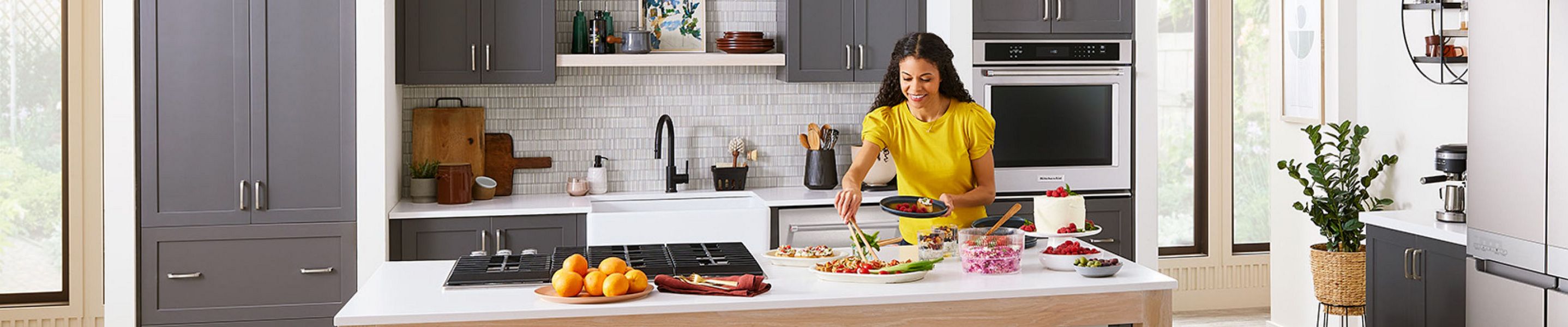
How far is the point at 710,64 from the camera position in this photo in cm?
534

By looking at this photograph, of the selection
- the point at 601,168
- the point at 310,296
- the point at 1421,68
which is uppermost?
the point at 1421,68

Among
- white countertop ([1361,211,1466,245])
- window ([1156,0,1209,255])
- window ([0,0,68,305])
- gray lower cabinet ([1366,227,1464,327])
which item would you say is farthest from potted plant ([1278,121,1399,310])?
window ([0,0,68,305])

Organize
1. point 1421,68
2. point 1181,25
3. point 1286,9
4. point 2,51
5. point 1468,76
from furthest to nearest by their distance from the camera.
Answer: point 1181,25, point 1286,9, point 2,51, point 1421,68, point 1468,76

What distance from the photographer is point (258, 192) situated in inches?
185

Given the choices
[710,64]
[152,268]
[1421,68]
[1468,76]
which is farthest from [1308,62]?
[152,268]

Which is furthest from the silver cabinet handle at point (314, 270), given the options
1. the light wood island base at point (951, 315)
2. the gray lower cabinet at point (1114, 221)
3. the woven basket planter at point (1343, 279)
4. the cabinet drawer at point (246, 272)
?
the woven basket planter at point (1343, 279)

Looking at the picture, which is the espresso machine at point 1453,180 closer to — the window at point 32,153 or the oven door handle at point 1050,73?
the oven door handle at point 1050,73

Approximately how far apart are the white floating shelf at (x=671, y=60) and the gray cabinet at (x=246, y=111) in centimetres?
88

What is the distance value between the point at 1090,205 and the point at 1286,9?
1.26 meters

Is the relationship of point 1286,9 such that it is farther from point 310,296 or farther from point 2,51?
point 2,51

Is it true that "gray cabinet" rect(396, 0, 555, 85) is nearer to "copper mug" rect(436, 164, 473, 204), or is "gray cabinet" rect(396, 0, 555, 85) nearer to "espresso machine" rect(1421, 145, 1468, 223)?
"copper mug" rect(436, 164, 473, 204)

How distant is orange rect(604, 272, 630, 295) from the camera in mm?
2725

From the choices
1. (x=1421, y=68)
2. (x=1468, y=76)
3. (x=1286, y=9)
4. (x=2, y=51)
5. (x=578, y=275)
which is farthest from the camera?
(x=1286, y=9)

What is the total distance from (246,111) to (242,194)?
303 mm
